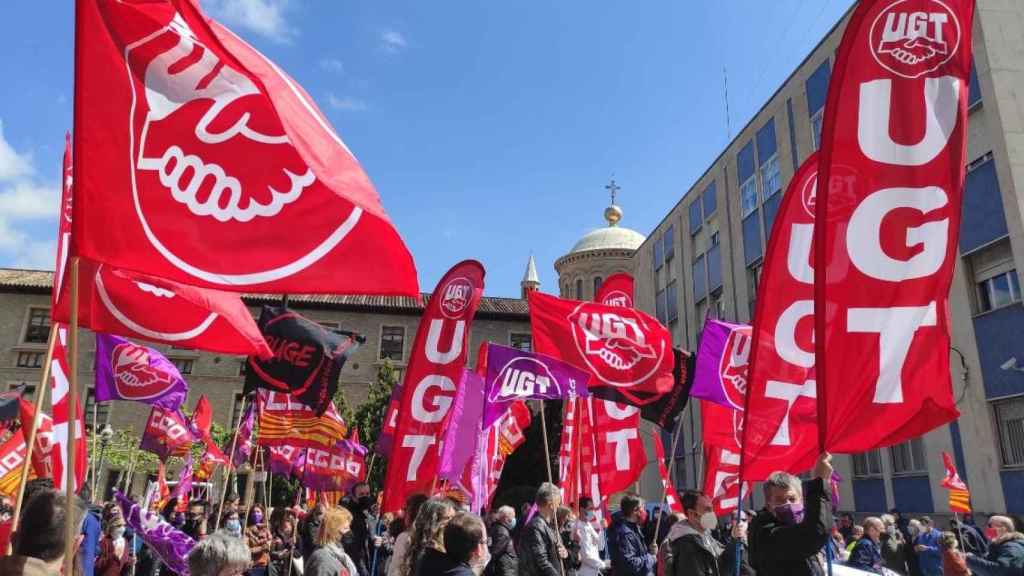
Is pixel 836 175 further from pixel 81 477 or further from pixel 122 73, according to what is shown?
pixel 81 477

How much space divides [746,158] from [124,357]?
75.2 feet

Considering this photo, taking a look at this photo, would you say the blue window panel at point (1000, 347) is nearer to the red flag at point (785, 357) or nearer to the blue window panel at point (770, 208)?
the blue window panel at point (770, 208)

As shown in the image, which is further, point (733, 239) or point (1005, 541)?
point (733, 239)

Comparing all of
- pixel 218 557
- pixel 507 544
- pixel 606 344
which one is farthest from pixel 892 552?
pixel 218 557

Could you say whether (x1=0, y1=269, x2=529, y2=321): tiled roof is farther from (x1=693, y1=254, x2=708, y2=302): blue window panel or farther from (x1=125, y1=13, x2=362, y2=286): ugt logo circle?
(x1=125, y1=13, x2=362, y2=286): ugt logo circle

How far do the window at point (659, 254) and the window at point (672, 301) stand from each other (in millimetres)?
1488

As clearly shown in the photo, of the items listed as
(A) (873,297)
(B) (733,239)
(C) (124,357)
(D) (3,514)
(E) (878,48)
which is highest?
(B) (733,239)

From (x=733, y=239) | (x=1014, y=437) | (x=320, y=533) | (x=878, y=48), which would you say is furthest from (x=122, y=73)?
(x=733, y=239)

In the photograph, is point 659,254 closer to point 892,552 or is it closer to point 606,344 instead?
point 892,552

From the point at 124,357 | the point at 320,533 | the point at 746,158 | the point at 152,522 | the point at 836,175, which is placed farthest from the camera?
the point at 746,158

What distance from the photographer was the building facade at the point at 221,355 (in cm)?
4012

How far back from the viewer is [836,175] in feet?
Answer: 13.5

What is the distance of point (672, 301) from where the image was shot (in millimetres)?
33469

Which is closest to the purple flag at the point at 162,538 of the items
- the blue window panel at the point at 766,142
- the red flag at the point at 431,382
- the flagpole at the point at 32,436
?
the flagpole at the point at 32,436
